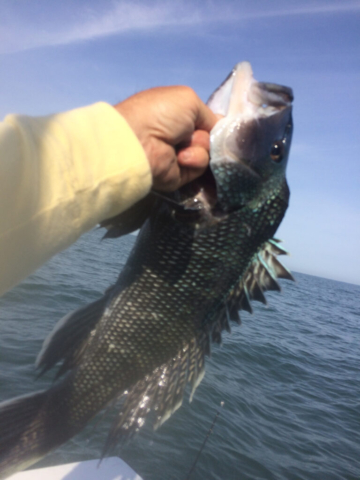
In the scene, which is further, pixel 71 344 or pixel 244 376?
pixel 244 376

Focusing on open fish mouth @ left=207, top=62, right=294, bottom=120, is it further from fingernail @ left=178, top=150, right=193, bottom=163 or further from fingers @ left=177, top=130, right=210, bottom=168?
fingernail @ left=178, top=150, right=193, bottom=163

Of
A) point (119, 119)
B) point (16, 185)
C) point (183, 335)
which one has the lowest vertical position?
point (183, 335)

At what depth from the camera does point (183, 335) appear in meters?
2.04

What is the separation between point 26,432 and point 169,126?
180cm

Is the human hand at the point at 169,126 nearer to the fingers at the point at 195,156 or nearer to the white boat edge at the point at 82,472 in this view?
the fingers at the point at 195,156

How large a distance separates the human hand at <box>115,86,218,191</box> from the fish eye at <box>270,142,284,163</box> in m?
0.40

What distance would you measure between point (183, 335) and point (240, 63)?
152cm

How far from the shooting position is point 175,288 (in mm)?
1923

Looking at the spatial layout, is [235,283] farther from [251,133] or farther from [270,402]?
[270,402]

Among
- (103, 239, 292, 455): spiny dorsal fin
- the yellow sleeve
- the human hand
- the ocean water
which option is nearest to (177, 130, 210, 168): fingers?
the human hand

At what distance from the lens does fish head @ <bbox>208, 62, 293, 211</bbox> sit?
1739 millimetres

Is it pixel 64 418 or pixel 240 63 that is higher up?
pixel 240 63

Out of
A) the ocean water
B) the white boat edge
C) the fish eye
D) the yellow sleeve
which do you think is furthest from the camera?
the ocean water

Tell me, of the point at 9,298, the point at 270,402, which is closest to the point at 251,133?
the point at 270,402
